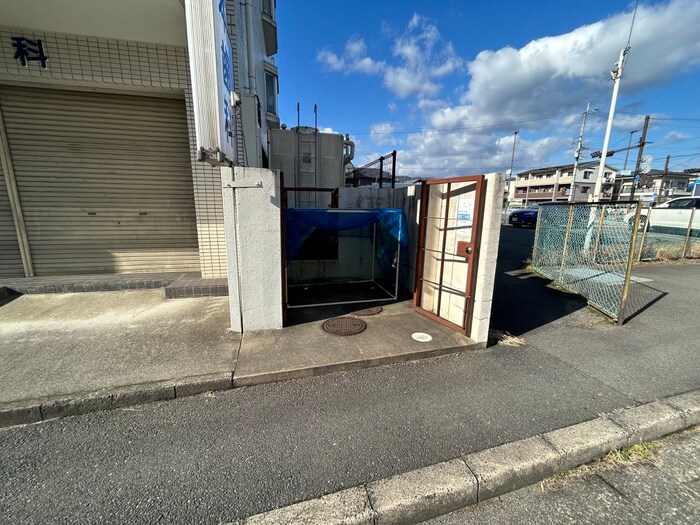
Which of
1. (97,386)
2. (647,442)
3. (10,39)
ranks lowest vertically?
(647,442)

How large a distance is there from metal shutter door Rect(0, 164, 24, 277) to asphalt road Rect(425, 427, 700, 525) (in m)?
7.77

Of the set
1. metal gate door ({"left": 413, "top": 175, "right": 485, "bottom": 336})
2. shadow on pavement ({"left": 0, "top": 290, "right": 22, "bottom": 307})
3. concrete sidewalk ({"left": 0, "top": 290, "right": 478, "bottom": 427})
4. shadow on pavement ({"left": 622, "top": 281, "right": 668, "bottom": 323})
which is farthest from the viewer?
shadow on pavement ({"left": 622, "top": 281, "right": 668, "bottom": 323})

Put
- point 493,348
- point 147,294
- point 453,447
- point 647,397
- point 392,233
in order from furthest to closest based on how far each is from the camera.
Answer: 1. point 147,294
2. point 392,233
3. point 493,348
4. point 647,397
5. point 453,447

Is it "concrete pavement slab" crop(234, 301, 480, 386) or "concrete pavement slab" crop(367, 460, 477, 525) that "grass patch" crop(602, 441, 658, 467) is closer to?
"concrete pavement slab" crop(367, 460, 477, 525)

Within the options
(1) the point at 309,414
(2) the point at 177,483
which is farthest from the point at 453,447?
(2) the point at 177,483

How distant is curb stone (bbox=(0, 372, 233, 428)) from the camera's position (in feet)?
7.79

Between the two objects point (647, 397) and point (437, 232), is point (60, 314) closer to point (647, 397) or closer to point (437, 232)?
point (437, 232)

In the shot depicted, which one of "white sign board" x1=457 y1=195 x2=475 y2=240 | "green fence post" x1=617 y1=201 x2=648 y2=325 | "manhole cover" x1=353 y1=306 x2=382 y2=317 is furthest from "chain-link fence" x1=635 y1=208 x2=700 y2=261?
"manhole cover" x1=353 y1=306 x2=382 y2=317

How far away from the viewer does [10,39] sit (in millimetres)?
4438

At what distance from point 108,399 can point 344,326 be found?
2553 mm

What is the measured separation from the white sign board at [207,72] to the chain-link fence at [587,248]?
6320mm

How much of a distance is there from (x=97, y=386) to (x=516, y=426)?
12.2ft

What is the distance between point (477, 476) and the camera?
1943 mm

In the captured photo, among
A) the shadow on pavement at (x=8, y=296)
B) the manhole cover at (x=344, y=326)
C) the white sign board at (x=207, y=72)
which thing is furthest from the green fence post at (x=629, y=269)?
the shadow on pavement at (x=8, y=296)
